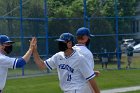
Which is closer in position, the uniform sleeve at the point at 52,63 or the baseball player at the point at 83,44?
the baseball player at the point at 83,44

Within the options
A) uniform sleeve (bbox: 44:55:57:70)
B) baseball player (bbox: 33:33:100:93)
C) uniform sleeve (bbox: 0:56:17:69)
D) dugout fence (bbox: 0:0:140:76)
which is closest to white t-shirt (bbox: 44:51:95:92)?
baseball player (bbox: 33:33:100:93)

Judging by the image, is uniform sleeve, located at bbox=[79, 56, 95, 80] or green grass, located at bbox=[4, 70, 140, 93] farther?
green grass, located at bbox=[4, 70, 140, 93]

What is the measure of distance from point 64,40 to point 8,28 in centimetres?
1655

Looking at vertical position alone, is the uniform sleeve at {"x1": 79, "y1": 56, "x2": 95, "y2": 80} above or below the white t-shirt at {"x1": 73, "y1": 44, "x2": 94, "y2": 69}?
below

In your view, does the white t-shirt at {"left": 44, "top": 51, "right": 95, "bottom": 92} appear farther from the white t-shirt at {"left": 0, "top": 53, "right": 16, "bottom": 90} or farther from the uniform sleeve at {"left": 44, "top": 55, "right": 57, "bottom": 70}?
the white t-shirt at {"left": 0, "top": 53, "right": 16, "bottom": 90}

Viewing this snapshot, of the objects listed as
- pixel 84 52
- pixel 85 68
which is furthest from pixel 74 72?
pixel 84 52

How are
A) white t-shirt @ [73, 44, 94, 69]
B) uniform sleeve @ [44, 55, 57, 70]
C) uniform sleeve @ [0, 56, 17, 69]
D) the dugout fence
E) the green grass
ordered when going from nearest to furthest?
white t-shirt @ [73, 44, 94, 69], uniform sleeve @ [44, 55, 57, 70], uniform sleeve @ [0, 56, 17, 69], the green grass, the dugout fence

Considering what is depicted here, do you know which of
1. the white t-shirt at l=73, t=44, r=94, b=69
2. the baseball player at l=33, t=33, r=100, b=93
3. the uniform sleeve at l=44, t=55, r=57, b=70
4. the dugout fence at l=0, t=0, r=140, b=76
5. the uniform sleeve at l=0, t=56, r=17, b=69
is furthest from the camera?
the dugout fence at l=0, t=0, r=140, b=76

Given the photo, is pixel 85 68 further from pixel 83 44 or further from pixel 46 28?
pixel 46 28

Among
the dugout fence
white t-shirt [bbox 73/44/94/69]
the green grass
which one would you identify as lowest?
the green grass

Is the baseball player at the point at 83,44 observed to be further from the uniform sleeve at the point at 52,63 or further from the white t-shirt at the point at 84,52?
the uniform sleeve at the point at 52,63

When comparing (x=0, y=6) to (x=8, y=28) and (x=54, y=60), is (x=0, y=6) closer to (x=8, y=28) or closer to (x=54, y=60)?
(x=8, y=28)

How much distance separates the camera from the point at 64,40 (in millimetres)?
6160

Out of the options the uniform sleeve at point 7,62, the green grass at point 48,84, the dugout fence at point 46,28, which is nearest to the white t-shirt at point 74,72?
the uniform sleeve at point 7,62
